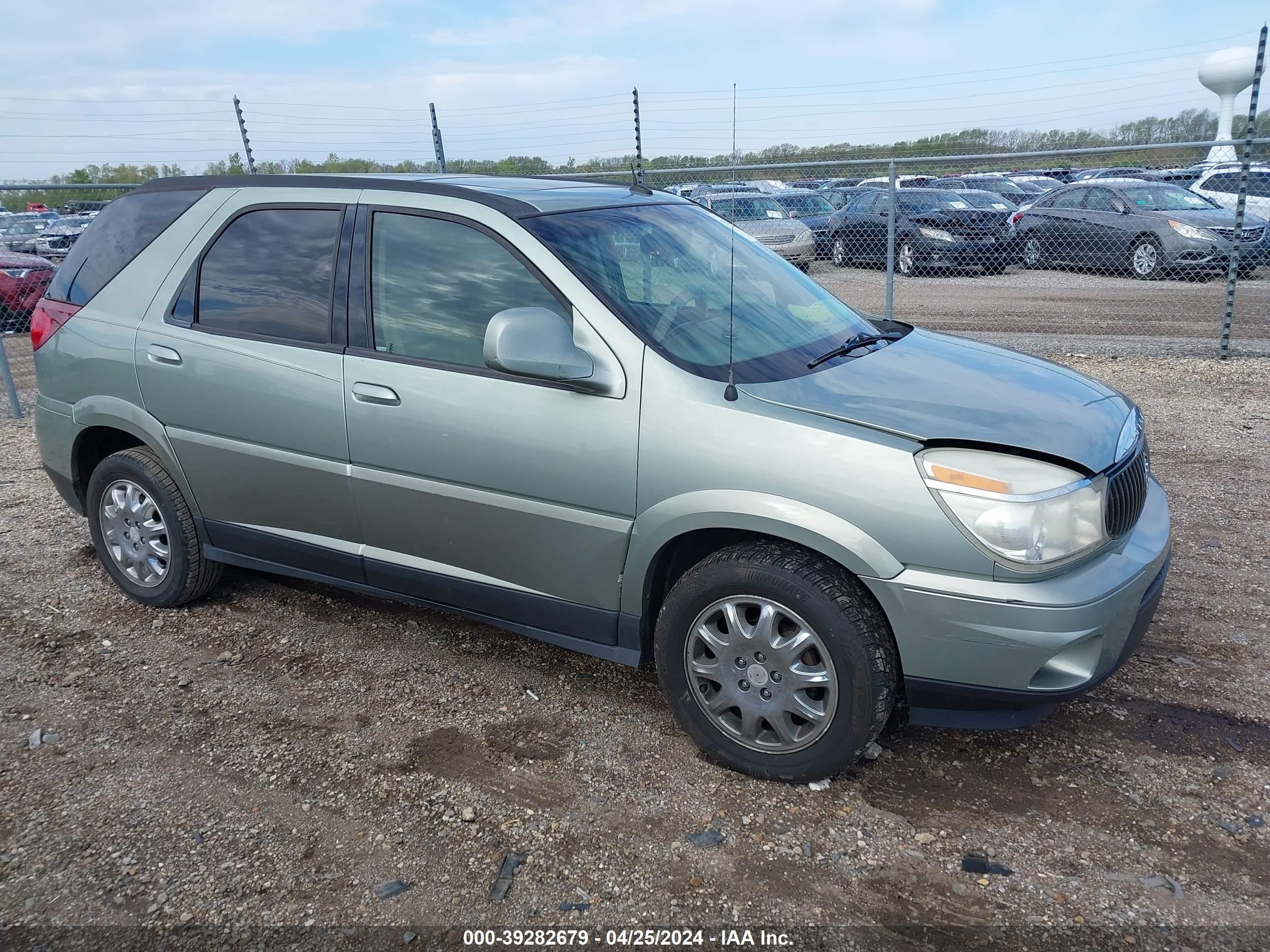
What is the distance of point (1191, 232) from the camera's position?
12.9m

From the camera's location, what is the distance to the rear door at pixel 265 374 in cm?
359

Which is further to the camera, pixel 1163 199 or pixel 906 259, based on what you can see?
pixel 906 259

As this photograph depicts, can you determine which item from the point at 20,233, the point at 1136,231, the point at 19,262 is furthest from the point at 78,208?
the point at 1136,231

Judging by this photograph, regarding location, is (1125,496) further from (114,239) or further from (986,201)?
(986,201)

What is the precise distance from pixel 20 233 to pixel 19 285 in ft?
5.31

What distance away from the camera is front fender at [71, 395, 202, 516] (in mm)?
4023

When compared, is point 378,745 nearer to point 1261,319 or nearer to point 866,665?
point 866,665

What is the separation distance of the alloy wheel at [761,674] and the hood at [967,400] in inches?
25.4

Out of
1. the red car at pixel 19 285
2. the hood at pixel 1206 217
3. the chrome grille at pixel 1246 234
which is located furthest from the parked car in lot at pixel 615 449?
the hood at pixel 1206 217

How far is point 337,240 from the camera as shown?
3.61 meters

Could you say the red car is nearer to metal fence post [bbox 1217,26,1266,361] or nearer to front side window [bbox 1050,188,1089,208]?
metal fence post [bbox 1217,26,1266,361]

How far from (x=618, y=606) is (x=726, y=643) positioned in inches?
16.1

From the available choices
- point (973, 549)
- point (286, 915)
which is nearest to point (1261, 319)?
point (973, 549)

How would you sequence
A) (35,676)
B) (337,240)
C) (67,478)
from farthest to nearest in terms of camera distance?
(67,478) → (35,676) → (337,240)
